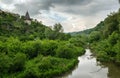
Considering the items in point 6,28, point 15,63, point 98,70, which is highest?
point 6,28

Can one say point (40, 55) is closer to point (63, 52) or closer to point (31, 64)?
point (63, 52)

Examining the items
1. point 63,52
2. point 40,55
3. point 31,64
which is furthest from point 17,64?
point 63,52

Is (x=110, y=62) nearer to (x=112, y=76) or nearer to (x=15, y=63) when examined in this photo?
(x=112, y=76)

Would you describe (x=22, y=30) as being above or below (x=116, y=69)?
above

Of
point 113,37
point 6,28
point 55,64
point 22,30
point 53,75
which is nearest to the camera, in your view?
point 53,75

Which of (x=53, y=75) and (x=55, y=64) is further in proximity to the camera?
(x=55, y=64)

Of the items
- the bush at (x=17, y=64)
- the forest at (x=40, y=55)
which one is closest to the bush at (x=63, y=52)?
the forest at (x=40, y=55)

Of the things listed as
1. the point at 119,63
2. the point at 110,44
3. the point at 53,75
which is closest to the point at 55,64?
the point at 53,75

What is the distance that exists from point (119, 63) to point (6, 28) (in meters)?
50.0

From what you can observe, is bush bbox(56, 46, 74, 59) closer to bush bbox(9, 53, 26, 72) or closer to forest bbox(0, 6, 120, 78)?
forest bbox(0, 6, 120, 78)

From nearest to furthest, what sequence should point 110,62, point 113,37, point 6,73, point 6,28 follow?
point 6,73, point 110,62, point 113,37, point 6,28

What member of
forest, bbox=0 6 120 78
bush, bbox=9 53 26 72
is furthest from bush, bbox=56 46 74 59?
bush, bbox=9 53 26 72

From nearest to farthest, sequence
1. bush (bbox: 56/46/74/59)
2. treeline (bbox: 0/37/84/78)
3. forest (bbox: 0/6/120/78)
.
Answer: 1. treeline (bbox: 0/37/84/78)
2. forest (bbox: 0/6/120/78)
3. bush (bbox: 56/46/74/59)

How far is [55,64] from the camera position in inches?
1741
